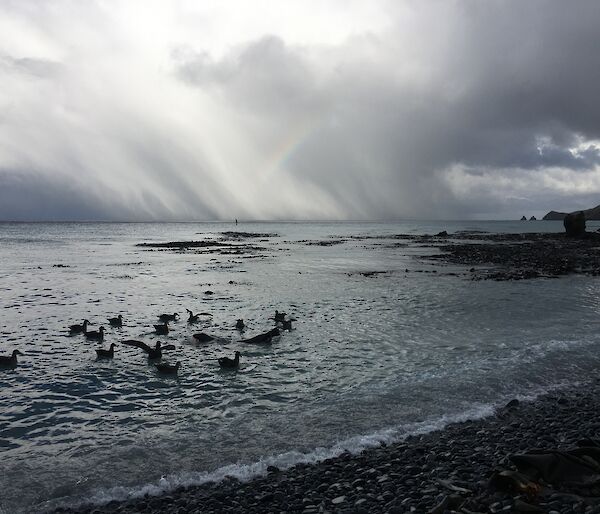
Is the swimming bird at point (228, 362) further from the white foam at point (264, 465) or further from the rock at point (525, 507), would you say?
the rock at point (525, 507)

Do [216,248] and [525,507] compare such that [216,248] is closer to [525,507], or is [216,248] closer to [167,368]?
[167,368]

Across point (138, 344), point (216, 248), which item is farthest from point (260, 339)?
point (216, 248)

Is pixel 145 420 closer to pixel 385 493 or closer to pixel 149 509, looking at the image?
pixel 149 509

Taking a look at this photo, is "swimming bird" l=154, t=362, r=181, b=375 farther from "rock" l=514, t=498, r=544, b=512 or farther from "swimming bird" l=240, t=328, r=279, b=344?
"rock" l=514, t=498, r=544, b=512

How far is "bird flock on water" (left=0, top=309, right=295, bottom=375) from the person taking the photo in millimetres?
15453

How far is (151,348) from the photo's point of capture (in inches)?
666

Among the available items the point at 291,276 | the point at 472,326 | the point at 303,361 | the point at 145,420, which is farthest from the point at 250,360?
the point at 291,276

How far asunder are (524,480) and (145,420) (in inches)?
355

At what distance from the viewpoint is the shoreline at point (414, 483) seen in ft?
23.0

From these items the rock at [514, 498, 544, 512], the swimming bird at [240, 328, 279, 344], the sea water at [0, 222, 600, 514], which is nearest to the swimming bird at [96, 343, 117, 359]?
the sea water at [0, 222, 600, 514]

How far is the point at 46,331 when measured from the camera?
20.8m

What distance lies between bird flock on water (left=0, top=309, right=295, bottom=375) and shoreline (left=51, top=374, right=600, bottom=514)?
7142 millimetres

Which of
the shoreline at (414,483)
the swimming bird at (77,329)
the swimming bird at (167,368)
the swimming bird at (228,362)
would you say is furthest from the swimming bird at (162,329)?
the shoreline at (414,483)

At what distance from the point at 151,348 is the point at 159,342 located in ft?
1.60
